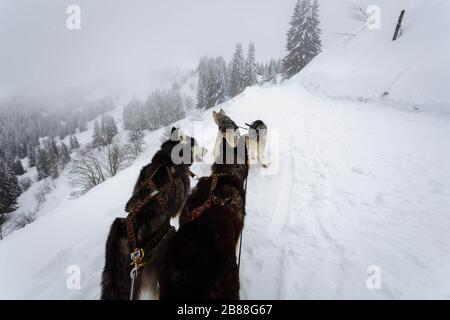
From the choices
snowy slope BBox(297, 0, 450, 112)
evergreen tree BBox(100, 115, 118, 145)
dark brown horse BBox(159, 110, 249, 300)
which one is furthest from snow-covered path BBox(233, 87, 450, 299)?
evergreen tree BBox(100, 115, 118, 145)

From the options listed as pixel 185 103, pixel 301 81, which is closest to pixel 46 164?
pixel 185 103

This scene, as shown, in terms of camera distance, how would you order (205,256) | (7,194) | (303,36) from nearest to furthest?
(205,256) < (303,36) < (7,194)

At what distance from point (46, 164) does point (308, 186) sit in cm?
9058

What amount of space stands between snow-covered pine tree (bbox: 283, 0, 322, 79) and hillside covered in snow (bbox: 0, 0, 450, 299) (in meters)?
25.6

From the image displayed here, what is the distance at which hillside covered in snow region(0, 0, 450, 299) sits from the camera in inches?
115

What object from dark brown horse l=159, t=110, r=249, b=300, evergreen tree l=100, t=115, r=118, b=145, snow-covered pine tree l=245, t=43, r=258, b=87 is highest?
snow-covered pine tree l=245, t=43, r=258, b=87

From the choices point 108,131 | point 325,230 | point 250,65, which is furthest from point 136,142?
point 325,230

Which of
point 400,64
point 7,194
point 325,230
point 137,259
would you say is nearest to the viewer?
point 137,259

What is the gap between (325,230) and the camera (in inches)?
147

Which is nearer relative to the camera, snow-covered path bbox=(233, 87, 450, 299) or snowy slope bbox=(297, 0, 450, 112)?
snow-covered path bbox=(233, 87, 450, 299)

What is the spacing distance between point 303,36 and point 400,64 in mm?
23137

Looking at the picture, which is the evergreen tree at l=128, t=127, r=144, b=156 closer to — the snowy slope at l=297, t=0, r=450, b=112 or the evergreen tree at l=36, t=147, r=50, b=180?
the snowy slope at l=297, t=0, r=450, b=112

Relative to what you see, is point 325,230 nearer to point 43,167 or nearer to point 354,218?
point 354,218
